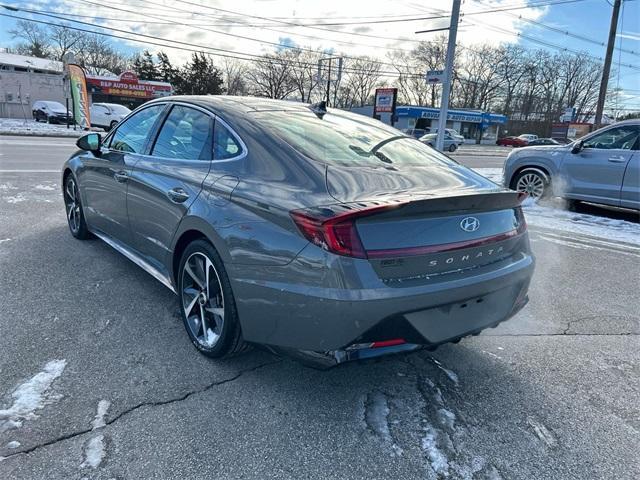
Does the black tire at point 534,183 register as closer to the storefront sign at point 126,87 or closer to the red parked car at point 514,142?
the storefront sign at point 126,87

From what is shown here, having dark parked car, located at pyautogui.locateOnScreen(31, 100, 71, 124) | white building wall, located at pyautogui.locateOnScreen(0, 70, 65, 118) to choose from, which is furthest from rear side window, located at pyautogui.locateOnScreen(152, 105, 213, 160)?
white building wall, located at pyautogui.locateOnScreen(0, 70, 65, 118)

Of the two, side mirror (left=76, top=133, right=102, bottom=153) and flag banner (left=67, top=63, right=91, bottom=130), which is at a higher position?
flag banner (left=67, top=63, right=91, bottom=130)

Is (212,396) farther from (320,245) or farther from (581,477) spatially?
(581,477)

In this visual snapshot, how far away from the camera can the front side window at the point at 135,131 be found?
380 cm

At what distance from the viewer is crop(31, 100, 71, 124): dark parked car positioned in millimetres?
33844

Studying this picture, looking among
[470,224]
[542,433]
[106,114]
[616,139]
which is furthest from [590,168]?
[106,114]

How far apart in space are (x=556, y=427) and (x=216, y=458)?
5.68ft

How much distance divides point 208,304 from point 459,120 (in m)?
62.2

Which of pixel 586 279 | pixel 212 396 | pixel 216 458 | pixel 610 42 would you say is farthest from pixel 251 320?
pixel 610 42

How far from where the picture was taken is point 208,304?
2.86 metres

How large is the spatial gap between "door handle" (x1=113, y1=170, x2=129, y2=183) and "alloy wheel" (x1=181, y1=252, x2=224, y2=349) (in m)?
1.21

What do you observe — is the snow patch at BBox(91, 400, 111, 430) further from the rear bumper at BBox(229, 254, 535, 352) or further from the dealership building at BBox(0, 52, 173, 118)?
the dealership building at BBox(0, 52, 173, 118)

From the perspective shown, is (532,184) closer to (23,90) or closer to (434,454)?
(434,454)

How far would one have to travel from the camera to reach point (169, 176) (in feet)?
10.4
